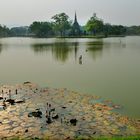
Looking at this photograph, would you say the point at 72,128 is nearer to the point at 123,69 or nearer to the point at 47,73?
the point at 47,73

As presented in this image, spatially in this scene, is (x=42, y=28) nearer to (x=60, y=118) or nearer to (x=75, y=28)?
(x=75, y=28)

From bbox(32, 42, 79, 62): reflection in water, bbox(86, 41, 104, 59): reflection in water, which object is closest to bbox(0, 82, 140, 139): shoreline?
bbox(32, 42, 79, 62): reflection in water

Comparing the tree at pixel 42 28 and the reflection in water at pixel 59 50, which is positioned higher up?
the tree at pixel 42 28

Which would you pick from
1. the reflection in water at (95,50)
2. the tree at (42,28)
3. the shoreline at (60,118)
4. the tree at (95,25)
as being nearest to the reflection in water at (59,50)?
the reflection in water at (95,50)

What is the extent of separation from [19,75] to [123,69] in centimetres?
1251

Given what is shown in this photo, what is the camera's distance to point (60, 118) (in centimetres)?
1623

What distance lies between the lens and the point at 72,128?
48.3ft

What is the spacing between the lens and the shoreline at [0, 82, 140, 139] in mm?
14250

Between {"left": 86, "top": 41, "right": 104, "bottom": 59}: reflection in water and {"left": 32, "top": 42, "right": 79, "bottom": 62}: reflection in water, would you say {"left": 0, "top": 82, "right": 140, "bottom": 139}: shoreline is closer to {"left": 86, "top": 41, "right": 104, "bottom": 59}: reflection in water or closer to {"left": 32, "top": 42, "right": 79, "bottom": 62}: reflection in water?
{"left": 32, "top": 42, "right": 79, "bottom": 62}: reflection in water

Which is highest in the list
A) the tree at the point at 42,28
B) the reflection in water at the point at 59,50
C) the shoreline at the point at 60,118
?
the tree at the point at 42,28

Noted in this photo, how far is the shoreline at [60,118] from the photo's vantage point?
Answer: 14.2 m

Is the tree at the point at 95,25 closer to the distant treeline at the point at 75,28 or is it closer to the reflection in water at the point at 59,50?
the distant treeline at the point at 75,28

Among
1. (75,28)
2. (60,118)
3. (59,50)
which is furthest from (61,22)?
(60,118)

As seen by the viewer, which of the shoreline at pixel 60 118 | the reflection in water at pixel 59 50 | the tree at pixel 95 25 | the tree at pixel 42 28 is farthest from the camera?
the tree at pixel 42 28
